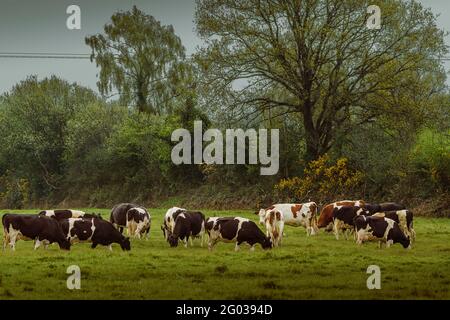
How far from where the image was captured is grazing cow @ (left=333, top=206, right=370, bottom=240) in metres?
29.1

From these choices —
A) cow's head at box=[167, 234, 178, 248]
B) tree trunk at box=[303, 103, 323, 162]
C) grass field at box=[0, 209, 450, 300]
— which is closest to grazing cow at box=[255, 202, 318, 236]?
grass field at box=[0, 209, 450, 300]

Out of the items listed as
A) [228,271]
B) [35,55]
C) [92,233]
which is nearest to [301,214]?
[92,233]

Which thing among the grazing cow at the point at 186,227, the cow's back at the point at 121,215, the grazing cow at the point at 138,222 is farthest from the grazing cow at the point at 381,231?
the cow's back at the point at 121,215

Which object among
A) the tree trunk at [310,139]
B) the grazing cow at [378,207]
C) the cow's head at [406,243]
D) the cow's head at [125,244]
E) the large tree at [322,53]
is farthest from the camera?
the tree trunk at [310,139]

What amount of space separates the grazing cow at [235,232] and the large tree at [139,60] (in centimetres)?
3786

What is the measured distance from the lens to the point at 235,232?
2467 cm

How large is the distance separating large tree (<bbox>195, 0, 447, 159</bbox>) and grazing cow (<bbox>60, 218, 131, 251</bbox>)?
20532 mm

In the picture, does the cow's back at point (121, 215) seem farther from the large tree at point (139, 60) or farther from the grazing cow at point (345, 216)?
the large tree at point (139, 60)

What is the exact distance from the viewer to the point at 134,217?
29422 mm

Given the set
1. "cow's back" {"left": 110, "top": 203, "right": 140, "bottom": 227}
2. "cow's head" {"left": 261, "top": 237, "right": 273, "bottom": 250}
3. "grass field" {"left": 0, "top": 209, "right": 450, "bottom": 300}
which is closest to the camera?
"grass field" {"left": 0, "top": 209, "right": 450, "bottom": 300}

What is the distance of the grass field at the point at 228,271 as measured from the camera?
16906 mm

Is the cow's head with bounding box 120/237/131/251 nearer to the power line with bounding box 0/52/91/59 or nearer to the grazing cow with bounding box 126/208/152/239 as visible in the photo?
the grazing cow with bounding box 126/208/152/239
